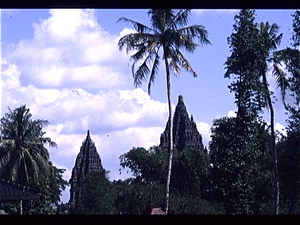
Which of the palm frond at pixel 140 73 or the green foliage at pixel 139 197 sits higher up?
the palm frond at pixel 140 73

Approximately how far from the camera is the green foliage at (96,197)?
1286 inches

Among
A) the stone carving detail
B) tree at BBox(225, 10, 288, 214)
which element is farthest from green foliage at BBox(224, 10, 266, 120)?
the stone carving detail

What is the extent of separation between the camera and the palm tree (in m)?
Result: 31.6

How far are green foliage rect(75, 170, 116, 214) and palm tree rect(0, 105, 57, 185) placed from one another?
3057 mm

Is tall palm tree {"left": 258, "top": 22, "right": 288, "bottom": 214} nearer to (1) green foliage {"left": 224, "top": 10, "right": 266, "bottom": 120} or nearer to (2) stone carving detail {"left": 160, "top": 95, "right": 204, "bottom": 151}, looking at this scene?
(1) green foliage {"left": 224, "top": 10, "right": 266, "bottom": 120}

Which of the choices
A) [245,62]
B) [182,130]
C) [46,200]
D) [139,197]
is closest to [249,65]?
[245,62]

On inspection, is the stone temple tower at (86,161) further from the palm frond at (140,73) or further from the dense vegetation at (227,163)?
the palm frond at (140,73)

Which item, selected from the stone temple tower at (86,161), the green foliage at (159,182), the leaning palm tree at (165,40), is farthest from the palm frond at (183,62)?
the stone temple tower at (86,161)

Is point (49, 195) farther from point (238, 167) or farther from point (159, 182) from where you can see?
point (238, 167)

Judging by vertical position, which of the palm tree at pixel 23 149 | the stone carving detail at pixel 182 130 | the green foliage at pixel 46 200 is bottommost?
the green foliage at pixel 46 200

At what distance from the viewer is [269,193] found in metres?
27.7

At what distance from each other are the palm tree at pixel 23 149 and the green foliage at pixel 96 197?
3057mm

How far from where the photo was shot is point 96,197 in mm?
34750

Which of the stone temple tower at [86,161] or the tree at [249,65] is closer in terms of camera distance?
the tree at [249,65]
